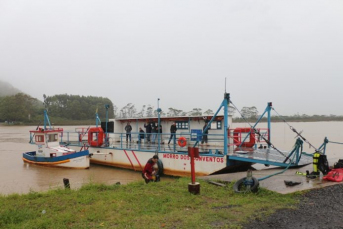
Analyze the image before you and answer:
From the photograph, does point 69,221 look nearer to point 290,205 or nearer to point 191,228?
point 191,228

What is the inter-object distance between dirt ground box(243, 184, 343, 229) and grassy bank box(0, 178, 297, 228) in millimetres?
257

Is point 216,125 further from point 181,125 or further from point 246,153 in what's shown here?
point 246,153

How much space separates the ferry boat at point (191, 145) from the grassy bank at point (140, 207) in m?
3.95

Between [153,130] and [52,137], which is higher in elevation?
[153,130]

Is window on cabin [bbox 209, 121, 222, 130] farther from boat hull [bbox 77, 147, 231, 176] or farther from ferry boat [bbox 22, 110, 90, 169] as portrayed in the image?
ferry boat [bbox 22, 110, 90, 169]

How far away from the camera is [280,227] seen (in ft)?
16.0

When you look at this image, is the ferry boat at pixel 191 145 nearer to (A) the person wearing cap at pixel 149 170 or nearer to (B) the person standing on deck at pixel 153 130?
(B) the person standing on deck at pixel 153 130

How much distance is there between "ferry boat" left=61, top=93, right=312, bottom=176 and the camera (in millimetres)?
12352

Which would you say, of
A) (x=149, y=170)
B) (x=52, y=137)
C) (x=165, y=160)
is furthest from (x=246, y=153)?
(x=52, y=137)

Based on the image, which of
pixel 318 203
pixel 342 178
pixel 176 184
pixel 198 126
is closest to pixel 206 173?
pixel 198 126

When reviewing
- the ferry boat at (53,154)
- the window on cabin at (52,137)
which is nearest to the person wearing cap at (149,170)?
the ferry boat at (53,154)

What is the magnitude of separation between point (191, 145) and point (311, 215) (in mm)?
9942

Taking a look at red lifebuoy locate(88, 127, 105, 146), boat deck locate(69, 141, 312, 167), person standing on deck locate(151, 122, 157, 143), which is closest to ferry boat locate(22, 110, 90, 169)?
red lifebuoy locate(88, 127, 105, 146)

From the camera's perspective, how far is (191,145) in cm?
1527
